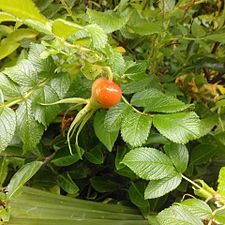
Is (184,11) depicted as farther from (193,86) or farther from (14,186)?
(14,186)

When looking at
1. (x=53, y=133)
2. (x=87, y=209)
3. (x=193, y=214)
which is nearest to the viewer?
(x=193, y=214)

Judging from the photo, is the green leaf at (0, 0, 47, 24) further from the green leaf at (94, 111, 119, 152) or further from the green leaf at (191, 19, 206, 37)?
the green leaf at (191, 19, 206, 37)

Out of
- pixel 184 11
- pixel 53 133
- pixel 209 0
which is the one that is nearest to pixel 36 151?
pixel 53 133

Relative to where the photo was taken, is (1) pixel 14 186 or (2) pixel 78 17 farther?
(2) pixel 78 17

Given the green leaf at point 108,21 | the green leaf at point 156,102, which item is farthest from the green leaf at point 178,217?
the green leaf at point 108,21

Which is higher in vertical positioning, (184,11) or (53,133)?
(184,11)

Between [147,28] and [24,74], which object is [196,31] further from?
[24,74]

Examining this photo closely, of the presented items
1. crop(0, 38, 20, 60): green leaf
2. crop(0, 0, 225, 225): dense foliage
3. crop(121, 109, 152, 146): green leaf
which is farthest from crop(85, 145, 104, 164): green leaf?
crop(0, 38, 20, 60): green leaf
